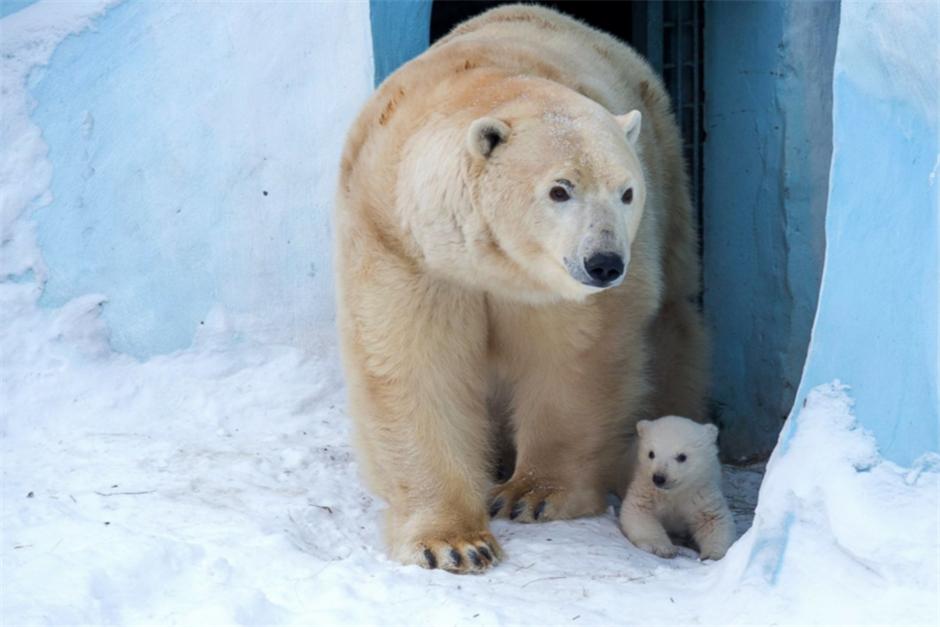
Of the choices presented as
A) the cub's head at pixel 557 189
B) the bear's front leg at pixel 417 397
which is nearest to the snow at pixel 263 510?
the bear's front leg at pixel 417 397

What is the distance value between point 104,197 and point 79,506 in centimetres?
132

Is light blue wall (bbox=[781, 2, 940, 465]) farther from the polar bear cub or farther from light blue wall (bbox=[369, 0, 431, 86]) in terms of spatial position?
light blue wall (bbox=[369, 0, 431, 86])

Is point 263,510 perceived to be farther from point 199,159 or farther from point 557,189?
point 199,159

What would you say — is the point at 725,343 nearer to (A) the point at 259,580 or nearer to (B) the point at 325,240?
(B) the point at 325,240

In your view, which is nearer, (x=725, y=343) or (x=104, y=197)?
(x=104, y=197)

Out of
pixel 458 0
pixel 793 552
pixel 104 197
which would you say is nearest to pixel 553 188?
pixel 793 552

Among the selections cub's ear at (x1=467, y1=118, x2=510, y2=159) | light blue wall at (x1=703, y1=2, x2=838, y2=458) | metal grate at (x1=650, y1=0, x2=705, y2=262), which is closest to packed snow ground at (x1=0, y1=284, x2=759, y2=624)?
light blue wall at (x1=703, y1=2, x2=838, y2=458)

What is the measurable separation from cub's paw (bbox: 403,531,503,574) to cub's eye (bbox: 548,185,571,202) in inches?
37.0

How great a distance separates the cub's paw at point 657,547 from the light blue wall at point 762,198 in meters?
1.67

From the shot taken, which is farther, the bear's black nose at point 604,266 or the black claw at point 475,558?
the black claw at point 475,558

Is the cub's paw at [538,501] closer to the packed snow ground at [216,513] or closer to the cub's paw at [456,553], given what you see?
the packed snow ground at [216,513]

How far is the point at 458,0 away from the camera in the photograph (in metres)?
8.19

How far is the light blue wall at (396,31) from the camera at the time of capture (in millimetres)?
4738

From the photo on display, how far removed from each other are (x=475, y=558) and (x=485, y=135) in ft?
3.56
